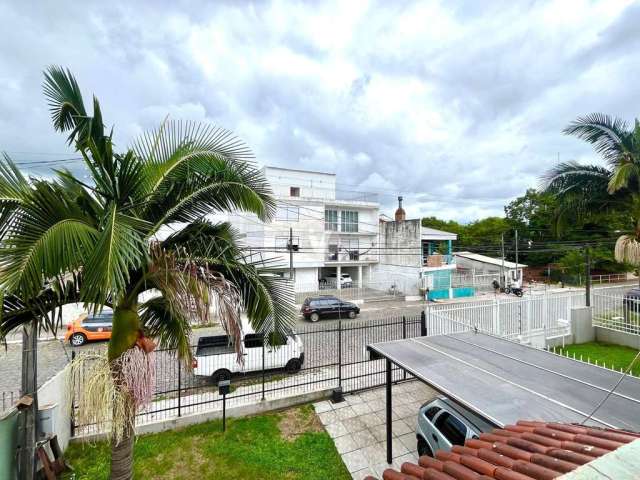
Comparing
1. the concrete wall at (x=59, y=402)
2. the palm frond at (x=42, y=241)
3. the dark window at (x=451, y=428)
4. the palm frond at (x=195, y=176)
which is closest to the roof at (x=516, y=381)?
the dark window at (x=451, y=428)

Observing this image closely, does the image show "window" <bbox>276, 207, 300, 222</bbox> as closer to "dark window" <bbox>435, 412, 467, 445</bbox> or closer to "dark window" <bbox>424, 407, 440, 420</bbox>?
"dark window" <bbox>424, 407, 440, 420</bbox>

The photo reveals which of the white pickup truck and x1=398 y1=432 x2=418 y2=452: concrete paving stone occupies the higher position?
the white pickup truck

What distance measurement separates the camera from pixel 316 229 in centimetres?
2711

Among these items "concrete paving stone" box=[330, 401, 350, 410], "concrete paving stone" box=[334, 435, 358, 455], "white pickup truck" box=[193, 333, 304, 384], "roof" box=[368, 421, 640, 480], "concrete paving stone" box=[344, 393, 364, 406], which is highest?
"roof" box=[368, 421, 640, 480]

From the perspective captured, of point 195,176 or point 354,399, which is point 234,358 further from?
point 195,176

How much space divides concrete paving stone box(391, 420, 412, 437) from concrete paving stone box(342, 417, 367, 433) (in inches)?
27.1

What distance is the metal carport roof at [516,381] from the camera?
147 inches

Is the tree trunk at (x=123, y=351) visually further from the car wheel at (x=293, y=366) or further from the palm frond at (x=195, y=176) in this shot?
the car wheel at (x=293, y=366)

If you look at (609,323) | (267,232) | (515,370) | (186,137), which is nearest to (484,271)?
(609,323)

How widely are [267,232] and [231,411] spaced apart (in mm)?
19332

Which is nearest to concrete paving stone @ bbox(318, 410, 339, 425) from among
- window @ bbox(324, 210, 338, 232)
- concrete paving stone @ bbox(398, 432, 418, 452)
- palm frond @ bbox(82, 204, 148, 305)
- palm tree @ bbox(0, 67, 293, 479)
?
concrete paving stone @ bbox(398, 432, 418, 452)

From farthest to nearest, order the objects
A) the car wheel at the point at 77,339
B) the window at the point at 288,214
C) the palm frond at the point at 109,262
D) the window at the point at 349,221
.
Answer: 1. the window at the point at 349,221
2. the window at the point at 288,214
3. the car wheel at the point at 77,339
4. the palm frond at the point at 109,262

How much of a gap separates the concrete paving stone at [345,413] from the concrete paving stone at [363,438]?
0.61 m

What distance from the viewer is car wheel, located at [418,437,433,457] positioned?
18.2 feet
